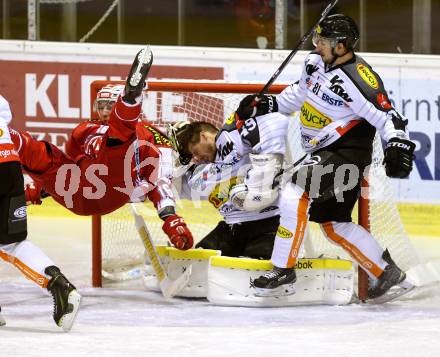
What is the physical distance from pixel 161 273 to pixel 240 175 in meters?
0.46

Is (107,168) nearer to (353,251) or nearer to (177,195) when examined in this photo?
(177,195)

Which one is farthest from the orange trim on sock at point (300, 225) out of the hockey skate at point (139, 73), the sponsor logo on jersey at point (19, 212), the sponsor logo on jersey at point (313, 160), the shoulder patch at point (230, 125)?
the sponsor logo on jersey at point (19, 212)

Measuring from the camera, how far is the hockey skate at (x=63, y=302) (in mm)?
3678

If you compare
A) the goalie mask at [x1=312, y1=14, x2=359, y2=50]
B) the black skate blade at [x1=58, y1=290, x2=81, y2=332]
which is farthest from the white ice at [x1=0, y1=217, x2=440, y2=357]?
the goalie mask at [x1=312, y1=14, x2=359, y2=50]

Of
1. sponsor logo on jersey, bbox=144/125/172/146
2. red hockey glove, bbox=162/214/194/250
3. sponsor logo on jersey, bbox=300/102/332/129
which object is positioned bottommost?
red hockey glove, bbox=162/214/194/250

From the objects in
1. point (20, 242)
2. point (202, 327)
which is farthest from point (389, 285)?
point (20, 242)

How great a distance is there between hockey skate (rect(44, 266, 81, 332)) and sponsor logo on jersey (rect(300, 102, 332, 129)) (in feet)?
3.45

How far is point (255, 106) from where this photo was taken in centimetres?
427

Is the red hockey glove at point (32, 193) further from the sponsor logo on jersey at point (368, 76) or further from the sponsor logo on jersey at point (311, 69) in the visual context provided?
the sponsor logo on jersey at point (368, 76)

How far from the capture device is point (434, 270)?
4668 mm

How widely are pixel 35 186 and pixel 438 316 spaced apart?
1.58 m

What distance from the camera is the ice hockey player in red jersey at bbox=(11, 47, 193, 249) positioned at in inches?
166

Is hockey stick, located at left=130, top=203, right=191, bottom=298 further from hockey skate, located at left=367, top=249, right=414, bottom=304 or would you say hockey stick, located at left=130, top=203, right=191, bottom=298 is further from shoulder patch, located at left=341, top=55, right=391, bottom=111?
shoulder patch, located at left=341, top=55, right=391, bottom=111

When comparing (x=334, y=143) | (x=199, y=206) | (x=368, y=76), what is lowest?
(x=199, y=206)
